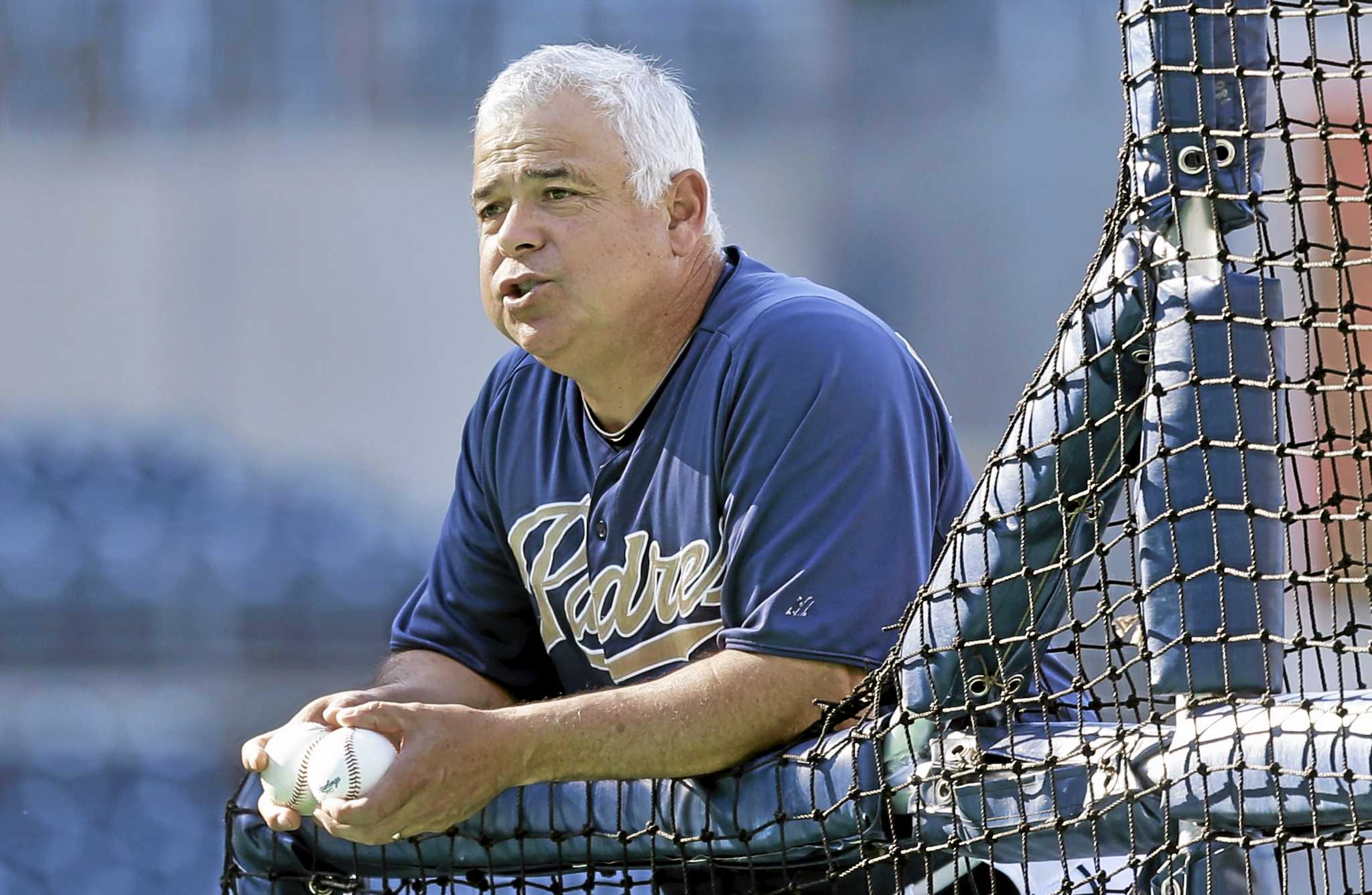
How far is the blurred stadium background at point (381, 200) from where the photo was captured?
21.9 ft

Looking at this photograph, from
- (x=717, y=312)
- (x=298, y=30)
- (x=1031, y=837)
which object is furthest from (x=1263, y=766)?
(x=298, y=30)

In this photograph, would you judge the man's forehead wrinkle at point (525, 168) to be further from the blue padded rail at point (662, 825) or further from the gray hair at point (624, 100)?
the blue padded rail at point (662, 825)

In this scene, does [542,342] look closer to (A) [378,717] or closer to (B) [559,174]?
(B) [559,174]

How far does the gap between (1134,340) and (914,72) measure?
5.63 metres

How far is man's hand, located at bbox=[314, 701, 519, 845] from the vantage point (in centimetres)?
167

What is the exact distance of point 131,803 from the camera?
592 centimetres

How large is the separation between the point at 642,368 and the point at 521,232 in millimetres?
215

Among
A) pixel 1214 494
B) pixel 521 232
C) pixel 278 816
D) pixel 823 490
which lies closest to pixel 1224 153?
pixel 1214 494

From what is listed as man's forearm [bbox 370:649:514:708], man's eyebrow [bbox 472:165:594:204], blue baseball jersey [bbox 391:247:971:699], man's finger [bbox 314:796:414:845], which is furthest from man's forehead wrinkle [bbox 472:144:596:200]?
man's finger [bbox 314:796:414:845]

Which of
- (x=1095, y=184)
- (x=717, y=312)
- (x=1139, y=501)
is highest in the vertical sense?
(x=1095, y=184)

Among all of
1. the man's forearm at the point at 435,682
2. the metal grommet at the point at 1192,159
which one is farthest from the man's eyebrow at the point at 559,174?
the metal grommet at the point at 1192,159

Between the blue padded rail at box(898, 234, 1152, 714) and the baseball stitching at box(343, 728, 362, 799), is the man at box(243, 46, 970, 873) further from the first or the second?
the blue padded rail at box(898, 234, 1152, 714)

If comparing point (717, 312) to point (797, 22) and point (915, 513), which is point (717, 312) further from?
point (797, 22)

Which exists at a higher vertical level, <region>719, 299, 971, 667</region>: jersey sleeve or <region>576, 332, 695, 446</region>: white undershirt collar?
<region>576, 332, 695, 446</region>: white undershirt collar
